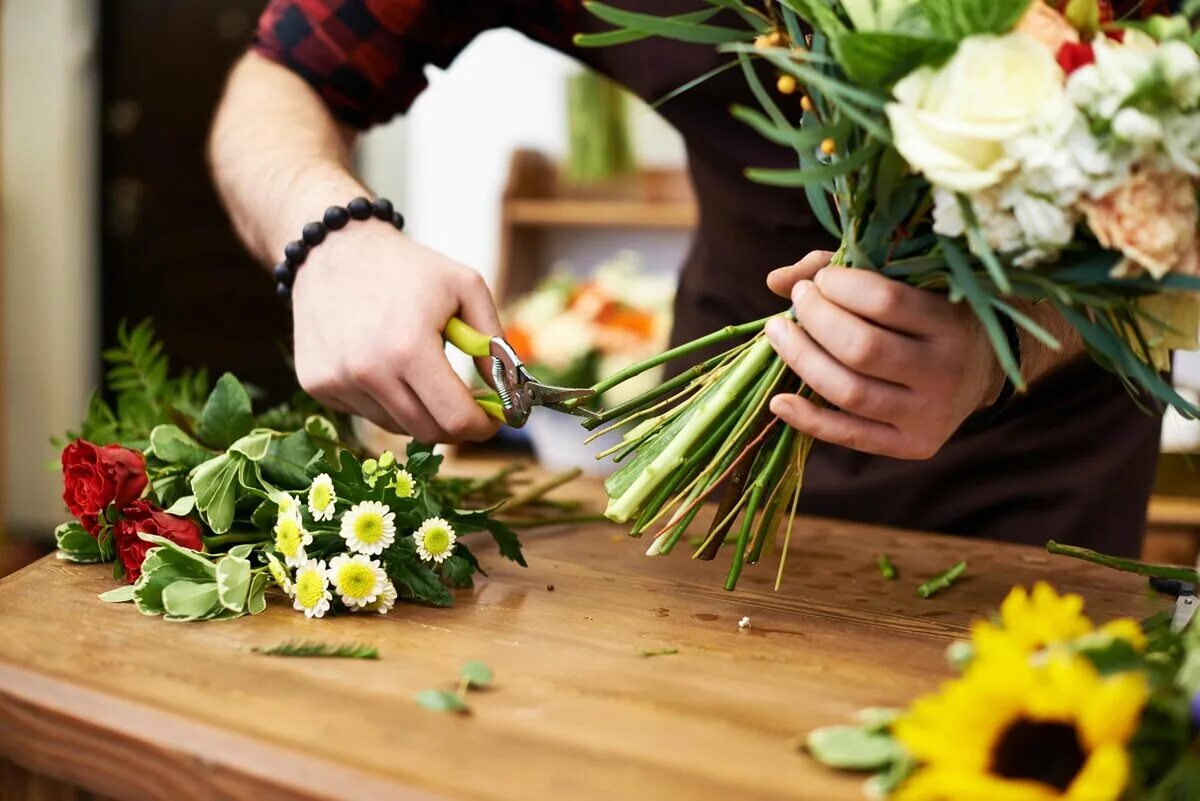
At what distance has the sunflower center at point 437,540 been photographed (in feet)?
2.57

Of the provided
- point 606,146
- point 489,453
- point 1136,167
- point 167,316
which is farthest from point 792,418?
point 167,316

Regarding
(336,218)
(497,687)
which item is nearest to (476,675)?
(497,687)

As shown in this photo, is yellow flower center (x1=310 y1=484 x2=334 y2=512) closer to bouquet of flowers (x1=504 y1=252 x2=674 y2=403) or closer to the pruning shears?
the pruning shears

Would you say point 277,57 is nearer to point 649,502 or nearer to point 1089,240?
point 649,502

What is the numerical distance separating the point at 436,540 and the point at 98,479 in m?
0.26

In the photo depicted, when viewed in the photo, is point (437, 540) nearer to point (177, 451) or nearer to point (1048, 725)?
point (177, 451)

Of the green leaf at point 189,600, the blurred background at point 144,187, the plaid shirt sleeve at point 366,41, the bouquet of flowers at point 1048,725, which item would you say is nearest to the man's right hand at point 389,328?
the green leaf at point 189,600

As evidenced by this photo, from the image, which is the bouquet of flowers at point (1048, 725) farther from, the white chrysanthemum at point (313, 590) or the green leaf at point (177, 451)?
the green leaf at point (177, 451)

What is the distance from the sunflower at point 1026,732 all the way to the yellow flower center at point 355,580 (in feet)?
1.27

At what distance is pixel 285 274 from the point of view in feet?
3.17

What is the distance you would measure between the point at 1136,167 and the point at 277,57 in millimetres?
943

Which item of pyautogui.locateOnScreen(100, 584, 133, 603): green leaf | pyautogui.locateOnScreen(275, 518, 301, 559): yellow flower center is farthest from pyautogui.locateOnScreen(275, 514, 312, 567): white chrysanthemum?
pyautogui.locateOnScreen(100, 584, 133, 603): green leaf

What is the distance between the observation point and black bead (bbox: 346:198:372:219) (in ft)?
3.11

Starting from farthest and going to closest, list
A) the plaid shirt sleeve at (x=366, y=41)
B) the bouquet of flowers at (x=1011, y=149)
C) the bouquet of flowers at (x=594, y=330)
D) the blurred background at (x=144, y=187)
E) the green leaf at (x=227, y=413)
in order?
the blurred background at (x=144, y=187), the bouquet of flowers at (x=594, y=330), the plaid shirt sleeve at (x=366, y=41), the green leaf at (x=227, y=413), the bouquet of flowers at (x=1011, y=149)
